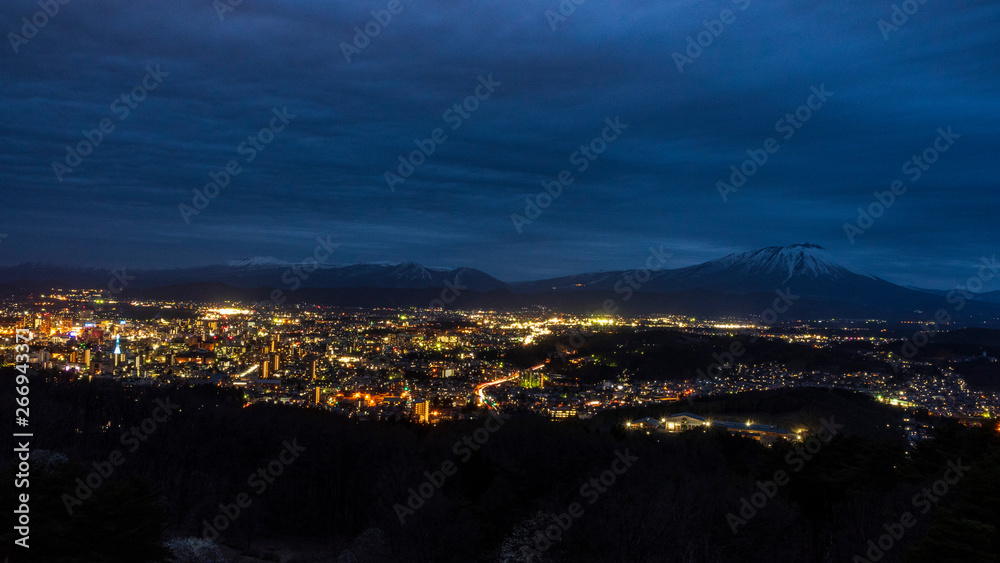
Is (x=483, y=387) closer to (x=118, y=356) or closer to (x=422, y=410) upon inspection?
(x=422, y=410)

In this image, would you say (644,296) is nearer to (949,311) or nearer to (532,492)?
(949,311)

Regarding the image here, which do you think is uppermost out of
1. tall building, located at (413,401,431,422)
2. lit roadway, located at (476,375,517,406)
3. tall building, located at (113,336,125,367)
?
tall building, located at (113,336,125,367)

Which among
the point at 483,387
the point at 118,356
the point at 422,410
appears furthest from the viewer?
the point at 118,356

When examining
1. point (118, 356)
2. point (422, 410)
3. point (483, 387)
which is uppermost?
point (118, 356)

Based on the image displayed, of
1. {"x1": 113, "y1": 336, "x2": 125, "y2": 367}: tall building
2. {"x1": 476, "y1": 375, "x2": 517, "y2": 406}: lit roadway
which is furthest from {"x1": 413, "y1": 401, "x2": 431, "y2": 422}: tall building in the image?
{"x1": 113, "y1": 336, "x2": 125, "y2": 367}: tall building

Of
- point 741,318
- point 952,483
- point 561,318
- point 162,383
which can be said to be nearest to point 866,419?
point 952,483

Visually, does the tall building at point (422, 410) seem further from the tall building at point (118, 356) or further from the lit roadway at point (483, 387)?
the tall building at point (118, 356)

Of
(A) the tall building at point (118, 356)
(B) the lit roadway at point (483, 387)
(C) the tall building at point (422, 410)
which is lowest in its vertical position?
(C) the tall building at point (422, 410)

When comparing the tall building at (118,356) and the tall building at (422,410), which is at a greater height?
the tall building at (118,356)

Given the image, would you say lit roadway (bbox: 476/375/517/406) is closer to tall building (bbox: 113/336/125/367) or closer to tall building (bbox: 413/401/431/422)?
tall building (bbox: 413/401/431/422)

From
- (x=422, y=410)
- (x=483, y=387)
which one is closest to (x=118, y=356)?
(x=483, y=387)

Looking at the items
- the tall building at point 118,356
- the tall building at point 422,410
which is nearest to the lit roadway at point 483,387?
the tall building at point 422,410
